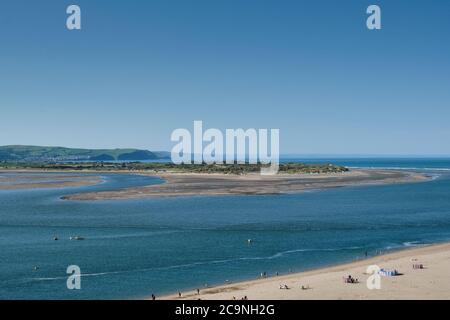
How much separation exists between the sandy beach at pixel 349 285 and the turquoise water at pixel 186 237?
3000mm

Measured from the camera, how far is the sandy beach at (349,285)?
35875 mm

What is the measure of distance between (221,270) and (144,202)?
176 ft

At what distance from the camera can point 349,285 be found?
38.6 m

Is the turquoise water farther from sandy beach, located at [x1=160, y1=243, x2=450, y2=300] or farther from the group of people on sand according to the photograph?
the group of people on sand

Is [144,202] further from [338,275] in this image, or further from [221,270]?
[338,275]

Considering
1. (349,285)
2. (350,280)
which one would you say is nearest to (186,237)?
(350,280)

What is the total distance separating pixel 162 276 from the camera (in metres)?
43.6

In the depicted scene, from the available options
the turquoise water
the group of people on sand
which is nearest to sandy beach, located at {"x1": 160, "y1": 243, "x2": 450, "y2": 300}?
the group of people on sand

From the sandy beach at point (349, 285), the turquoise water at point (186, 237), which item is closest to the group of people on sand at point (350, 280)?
the sandy beach at point (349, 285)

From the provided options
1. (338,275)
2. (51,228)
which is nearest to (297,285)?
(338,275)

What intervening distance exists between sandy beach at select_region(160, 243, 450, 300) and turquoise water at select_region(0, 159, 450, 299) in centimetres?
300

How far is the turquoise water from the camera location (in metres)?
43.0
